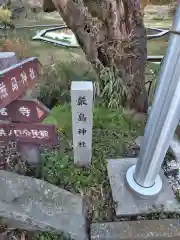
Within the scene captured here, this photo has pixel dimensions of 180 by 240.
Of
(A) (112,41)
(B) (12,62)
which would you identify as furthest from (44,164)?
(A) (112,41)

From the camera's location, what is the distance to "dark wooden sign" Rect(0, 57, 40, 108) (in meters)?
2.07

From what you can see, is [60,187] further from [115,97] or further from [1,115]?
[115,97]

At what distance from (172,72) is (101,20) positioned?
2.43m

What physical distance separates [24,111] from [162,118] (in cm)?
135

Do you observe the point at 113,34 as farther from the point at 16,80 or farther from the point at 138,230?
the point at 138,230

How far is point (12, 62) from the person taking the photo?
2.29 m

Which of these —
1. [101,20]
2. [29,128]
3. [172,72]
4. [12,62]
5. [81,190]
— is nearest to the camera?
[172,72]

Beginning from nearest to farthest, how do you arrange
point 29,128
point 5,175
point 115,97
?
1. point 29,128
2. point 5,175
3. point 115,97

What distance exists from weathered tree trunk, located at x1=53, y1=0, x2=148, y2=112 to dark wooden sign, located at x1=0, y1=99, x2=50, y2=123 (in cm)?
205

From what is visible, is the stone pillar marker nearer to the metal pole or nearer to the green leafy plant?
the metal pole

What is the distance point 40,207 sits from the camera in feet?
8.14

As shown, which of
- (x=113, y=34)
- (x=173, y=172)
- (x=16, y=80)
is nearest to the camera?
(x=16, y=80)

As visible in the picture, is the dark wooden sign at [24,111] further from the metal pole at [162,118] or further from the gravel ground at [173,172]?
the gravel ground at [173,172]

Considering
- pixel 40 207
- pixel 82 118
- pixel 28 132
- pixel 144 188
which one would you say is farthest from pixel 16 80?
pixel 144 188
